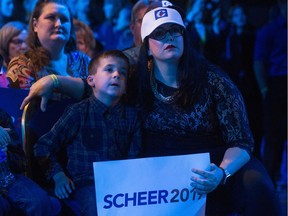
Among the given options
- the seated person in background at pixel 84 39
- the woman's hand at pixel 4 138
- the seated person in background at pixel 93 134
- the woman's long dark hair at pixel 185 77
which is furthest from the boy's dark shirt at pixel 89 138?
the seated person in background at pixel 84 39

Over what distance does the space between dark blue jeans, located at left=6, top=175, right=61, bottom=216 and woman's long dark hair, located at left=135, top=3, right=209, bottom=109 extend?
656 millimetres

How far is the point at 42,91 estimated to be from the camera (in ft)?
9.41

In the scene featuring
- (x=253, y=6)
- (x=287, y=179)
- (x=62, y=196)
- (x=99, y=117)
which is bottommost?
(x=287, y=179)

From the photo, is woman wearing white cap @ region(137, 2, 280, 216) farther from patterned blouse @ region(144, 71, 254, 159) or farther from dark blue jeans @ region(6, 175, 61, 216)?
dark blue jeans @ region(6, 175, 61, 216)

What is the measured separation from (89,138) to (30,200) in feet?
1.43

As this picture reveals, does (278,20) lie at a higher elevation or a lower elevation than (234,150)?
higher

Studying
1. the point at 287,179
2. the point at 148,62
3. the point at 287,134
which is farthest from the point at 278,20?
the point at 148,62

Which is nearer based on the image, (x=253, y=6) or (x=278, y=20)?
(x=278, y=20)

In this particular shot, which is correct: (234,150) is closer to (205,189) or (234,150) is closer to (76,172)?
(205,189)

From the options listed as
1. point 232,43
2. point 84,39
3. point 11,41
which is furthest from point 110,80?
point 232,43

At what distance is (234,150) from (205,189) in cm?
27

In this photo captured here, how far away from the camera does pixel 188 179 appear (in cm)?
255

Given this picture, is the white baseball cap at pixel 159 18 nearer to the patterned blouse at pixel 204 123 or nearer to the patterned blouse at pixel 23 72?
the patterned blouse at pixel 204 123

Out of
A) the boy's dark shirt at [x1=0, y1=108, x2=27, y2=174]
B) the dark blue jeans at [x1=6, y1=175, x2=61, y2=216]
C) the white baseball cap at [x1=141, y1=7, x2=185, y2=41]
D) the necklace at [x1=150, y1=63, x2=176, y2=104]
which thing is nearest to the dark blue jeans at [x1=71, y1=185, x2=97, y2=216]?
the dark blue jeans at [x1=6, y1=175, x2=61, y2=216]
